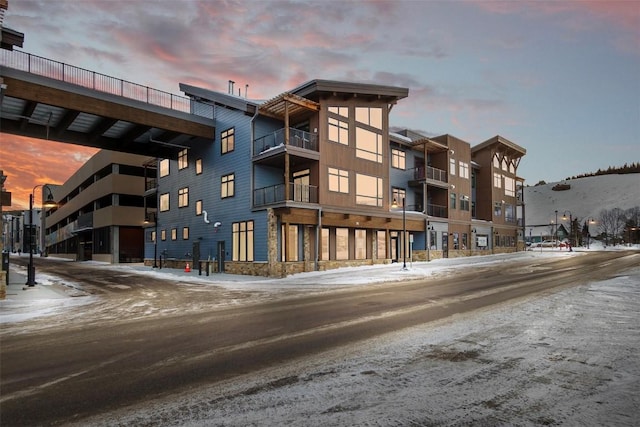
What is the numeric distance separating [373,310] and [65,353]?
733 centimetres

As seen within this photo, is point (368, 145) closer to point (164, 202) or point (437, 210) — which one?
point (437, 210)

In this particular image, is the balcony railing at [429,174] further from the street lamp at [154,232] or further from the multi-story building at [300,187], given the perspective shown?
the street lamp at [154,232]

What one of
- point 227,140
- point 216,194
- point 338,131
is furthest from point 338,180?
point 216,194

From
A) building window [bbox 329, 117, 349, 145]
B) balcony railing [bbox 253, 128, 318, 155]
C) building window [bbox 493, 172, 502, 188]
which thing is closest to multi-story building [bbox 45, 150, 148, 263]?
balcony railing [bbox 253, 128, 318, 155]

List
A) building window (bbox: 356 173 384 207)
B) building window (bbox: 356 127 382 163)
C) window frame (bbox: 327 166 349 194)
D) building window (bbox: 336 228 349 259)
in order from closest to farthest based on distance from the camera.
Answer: window frame (bbox: 327 166 349 194) → building window (bbox: 336 228 349 259) → building window (bbox: 356 173 384 207) → building window (bbox: 356 127 382 163)

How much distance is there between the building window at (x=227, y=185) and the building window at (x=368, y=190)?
9259 mm

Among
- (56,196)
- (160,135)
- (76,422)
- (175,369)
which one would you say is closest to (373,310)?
(175,369)

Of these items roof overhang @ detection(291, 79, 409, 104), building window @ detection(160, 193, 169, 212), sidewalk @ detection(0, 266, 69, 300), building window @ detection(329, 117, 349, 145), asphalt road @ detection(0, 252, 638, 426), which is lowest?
sidewalk @ detection(0, 266, 69, 300)

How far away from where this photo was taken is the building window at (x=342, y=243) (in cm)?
2879

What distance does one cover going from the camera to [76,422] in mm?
4293

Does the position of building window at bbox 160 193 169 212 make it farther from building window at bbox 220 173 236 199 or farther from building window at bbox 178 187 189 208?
building window at bbox 220 173 236 199

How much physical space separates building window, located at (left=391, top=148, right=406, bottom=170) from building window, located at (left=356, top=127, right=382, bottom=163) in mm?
4819


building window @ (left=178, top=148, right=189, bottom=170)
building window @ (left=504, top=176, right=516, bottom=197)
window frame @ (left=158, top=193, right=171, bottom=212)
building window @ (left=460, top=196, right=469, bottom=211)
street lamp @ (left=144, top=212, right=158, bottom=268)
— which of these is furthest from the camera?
building window @ (left=504, top=176, right=516, bottom=197)

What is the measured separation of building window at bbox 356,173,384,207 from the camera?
29781mm
